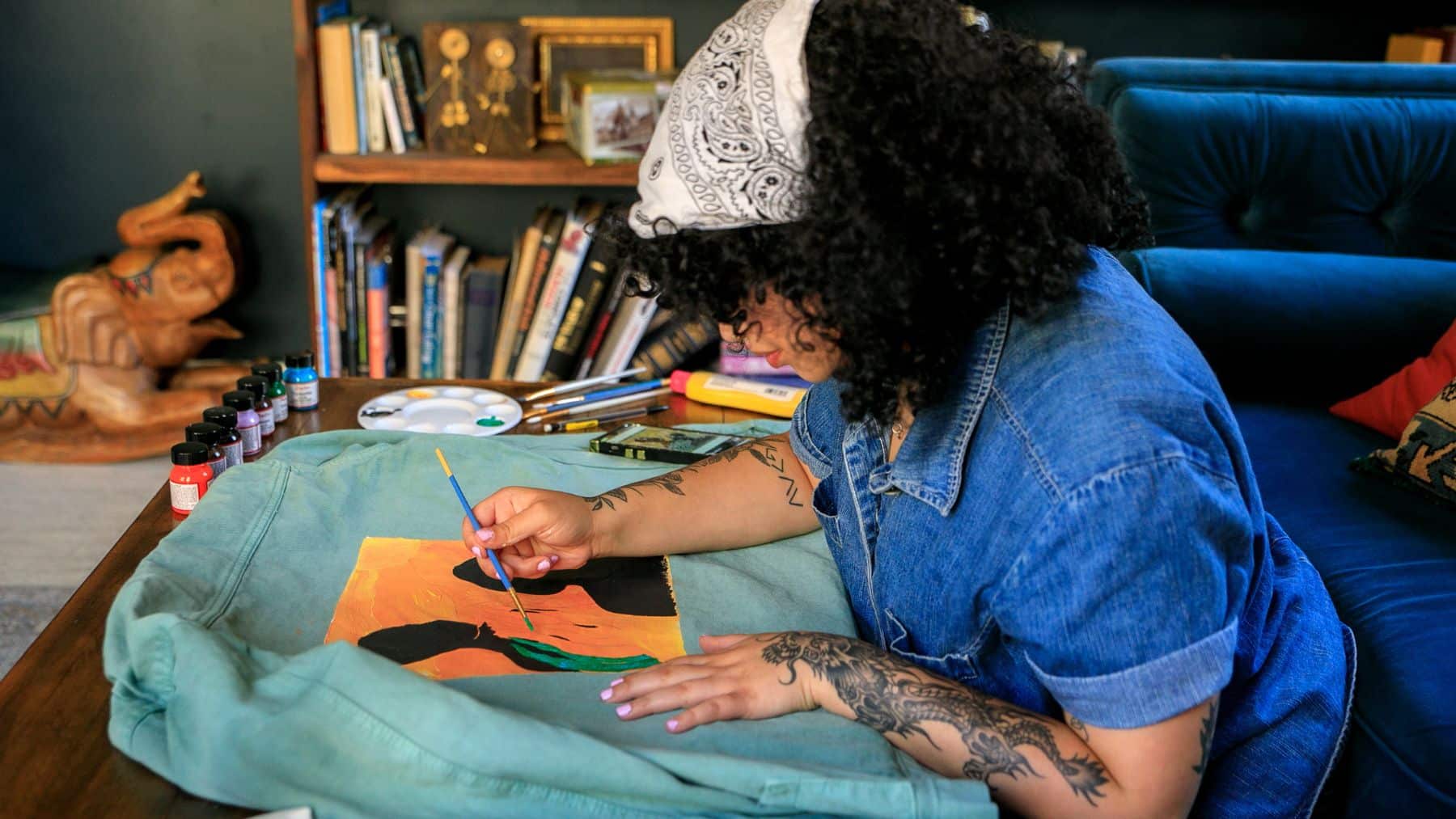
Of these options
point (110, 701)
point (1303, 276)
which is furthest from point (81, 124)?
point (1303, 276)

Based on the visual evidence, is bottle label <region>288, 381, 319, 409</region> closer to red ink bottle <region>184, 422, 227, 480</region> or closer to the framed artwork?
red ink bottle <region>184, 422, 227, 480</region>

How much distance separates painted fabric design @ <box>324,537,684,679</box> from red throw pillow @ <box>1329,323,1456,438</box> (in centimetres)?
105

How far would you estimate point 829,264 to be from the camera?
2.73 ft

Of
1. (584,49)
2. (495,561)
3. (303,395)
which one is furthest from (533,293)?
(495,561)

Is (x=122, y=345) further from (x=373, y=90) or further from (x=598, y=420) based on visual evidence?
(x=598, y=420)

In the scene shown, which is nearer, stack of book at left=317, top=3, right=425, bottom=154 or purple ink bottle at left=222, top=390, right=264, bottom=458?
purple ink bottle at left=222, top=390, right=264, bottom=458

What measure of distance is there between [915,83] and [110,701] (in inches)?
Answer: 28.1

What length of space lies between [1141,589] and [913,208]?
295 millimetres

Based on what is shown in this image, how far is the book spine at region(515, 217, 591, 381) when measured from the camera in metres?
2.15

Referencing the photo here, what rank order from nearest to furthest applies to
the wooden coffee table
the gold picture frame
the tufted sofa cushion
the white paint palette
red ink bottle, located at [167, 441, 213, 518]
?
1. the wooden coffee table
2. red ink bottle, located at [167, 441, 213, 518]
3. the white paint palette
4. the tufted sofa cushion
5. the gold picture frame

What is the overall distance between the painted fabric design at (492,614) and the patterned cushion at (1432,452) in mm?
952

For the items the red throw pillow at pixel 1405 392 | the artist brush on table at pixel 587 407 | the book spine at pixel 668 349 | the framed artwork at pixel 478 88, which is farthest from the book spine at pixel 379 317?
the red throw pillow at pixel 1405 392

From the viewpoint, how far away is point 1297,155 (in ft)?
6.31

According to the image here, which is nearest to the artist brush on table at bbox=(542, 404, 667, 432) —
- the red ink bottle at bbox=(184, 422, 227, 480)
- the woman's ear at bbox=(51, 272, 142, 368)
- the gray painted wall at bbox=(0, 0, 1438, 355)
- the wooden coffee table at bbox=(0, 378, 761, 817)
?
the red ink bottle at bbox=(184, 422, 227, 480)
